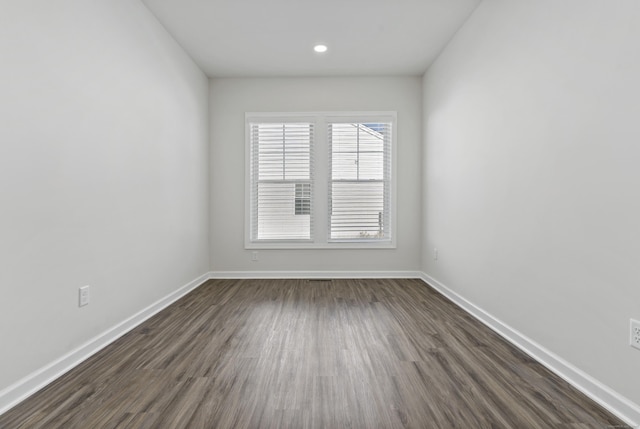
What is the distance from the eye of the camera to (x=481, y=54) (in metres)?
2.75

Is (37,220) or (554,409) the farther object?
(37,220)

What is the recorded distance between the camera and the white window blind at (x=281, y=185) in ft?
14.4

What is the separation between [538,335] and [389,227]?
8.13ft

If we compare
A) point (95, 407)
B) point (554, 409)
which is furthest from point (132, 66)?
point (554, 409)

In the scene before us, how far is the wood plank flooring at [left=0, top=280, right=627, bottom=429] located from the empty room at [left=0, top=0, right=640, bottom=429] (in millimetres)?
15

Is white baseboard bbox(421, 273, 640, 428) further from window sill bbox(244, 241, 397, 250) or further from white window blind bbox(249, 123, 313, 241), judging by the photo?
white window blind bbox(249, 123, 313, 241)

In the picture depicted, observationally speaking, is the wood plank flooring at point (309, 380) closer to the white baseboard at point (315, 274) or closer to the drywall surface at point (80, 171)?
the drywall surface at point (80, 171)

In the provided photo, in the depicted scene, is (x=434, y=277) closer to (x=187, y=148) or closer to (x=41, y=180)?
(x=187, y=148)

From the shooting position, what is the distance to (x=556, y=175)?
189 cm

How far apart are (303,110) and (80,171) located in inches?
114

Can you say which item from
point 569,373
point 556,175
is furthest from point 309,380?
point 556,175

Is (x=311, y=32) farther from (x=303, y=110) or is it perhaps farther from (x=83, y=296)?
(x=83, y=296)

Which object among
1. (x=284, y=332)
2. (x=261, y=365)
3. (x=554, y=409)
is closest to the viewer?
(x=554, y=409)

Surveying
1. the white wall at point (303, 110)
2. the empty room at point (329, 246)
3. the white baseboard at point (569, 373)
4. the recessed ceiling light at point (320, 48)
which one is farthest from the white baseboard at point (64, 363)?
the recessed ceiling light at point (320, 48)
